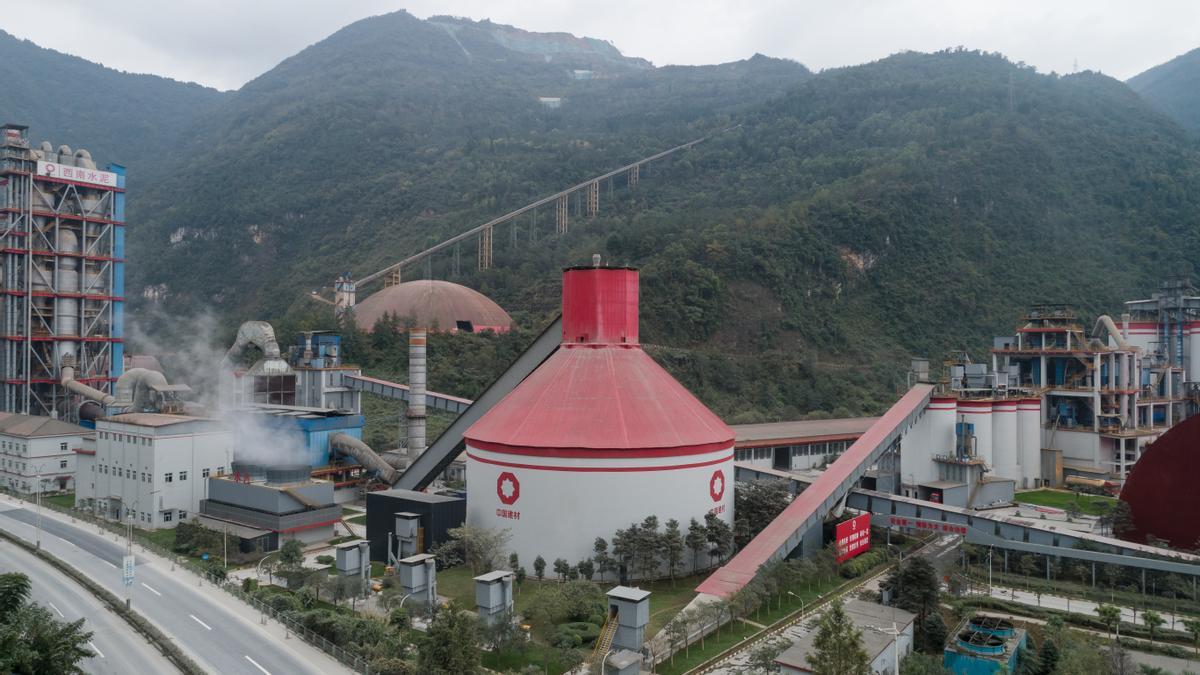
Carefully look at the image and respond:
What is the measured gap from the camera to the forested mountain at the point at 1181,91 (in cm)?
15638

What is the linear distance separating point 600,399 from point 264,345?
75.1 feet

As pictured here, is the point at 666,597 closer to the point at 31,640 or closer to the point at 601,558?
the point at 601,558

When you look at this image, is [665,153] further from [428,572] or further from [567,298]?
[428,572]

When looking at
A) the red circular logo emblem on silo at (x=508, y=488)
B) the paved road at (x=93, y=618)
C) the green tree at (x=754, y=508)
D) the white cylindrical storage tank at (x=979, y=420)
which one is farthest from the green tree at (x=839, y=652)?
the white cylindrical storage tank at (x=979, y=420)

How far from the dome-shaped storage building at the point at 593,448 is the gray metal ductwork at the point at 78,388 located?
1208 inches

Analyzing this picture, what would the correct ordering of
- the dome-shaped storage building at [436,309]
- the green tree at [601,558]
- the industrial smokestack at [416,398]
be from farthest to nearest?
1. the dome-shaped storage building at [436,309]
2. the industrial smokestack at [416,398]
3. the green tree at [601,558]

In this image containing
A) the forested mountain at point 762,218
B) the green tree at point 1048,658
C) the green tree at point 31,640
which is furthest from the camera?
the forested mountain at point 762,218

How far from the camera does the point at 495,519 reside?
29.0 m

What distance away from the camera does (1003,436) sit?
41625mm

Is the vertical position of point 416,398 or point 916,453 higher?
point 416,398

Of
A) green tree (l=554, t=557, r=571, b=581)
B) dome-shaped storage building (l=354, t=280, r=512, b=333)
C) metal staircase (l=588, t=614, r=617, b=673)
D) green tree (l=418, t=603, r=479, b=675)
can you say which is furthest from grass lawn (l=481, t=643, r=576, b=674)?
dome-shaped storage building (l=354, t=280, r=512, b=333)

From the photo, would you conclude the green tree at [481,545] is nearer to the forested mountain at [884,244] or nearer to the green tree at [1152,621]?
the green tree at [1152,621]

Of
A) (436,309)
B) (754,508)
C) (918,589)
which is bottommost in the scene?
(918,589)

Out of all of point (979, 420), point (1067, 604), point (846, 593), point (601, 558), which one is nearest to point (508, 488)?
point (601, 558)
